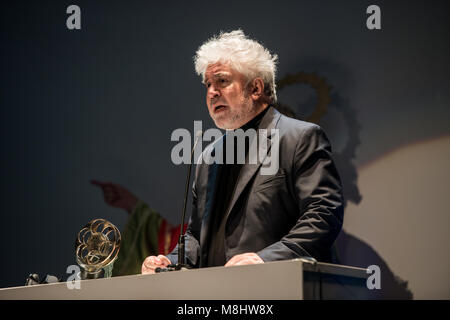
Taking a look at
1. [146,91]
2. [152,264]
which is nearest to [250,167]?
[152,264]

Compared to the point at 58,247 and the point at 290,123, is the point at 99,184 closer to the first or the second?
the point at 58,247

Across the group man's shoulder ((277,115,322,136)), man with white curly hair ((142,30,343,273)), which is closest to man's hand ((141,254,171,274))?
man with white curly hair ((142,30,343,273))

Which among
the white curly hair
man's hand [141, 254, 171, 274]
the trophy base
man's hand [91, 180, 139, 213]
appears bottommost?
the trophy base

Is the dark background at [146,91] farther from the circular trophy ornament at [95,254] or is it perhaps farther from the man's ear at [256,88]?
the circular trophy ornament at [95,254]

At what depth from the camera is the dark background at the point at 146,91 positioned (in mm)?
3264

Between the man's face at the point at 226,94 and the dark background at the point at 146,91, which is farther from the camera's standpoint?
the dark background at the point at 146,91

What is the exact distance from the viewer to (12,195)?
14.7 ft

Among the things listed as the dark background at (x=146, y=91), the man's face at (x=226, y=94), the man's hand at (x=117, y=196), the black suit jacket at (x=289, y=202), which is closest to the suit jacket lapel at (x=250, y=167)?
the black suit jacket at (x=289, y=202)

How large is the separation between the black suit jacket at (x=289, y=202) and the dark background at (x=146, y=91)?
1.34 meters

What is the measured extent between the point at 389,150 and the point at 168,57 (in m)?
2.02

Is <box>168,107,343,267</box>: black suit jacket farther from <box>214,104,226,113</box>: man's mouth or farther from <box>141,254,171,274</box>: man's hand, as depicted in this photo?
<box>214,104,226,113</box>: man's mouth

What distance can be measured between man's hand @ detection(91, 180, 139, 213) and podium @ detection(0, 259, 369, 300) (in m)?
2.43

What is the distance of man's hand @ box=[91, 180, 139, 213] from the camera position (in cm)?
411

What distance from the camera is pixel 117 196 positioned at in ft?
13.7
